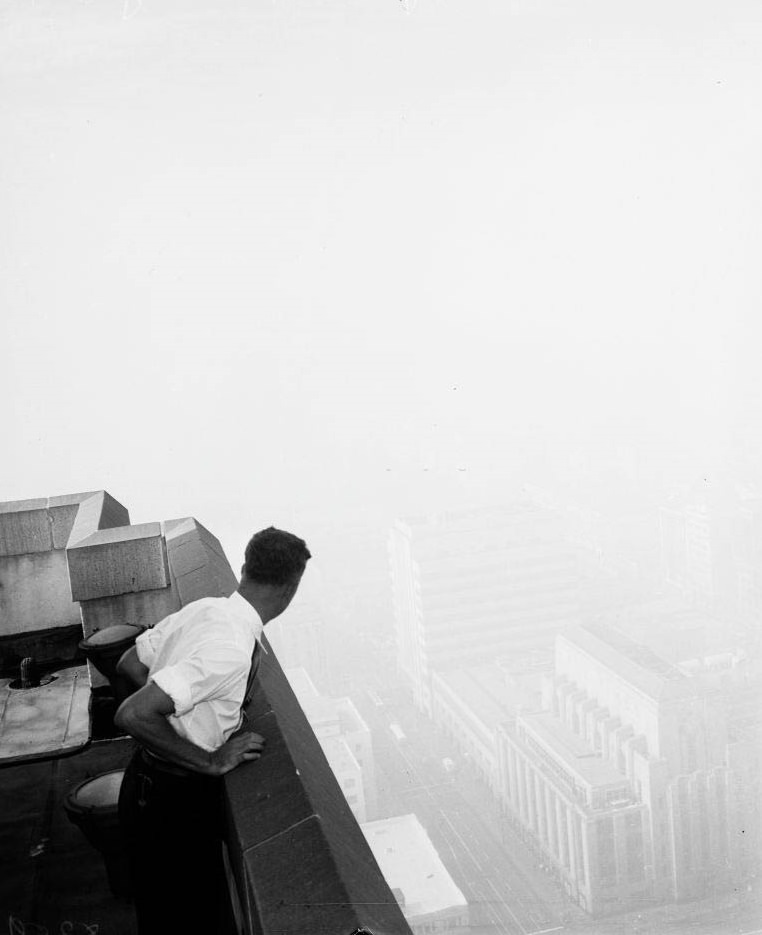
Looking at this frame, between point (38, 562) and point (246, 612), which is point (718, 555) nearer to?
point (38, 562)

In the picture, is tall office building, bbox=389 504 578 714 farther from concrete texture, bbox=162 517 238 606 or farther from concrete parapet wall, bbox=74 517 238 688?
concrete parapet wall, bbox=74 517 238 688

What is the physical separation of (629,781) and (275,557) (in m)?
24.9

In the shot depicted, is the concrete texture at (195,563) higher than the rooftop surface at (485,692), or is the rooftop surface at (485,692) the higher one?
the concrete texture at (195,563)

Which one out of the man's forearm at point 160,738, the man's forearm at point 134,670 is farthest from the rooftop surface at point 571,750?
the man's forearm at point 160,738

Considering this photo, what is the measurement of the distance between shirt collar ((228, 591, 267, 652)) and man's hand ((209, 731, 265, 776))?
24 cm

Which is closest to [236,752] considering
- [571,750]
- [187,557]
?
[187,557]

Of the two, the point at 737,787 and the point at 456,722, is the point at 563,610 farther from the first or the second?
the point at 737,787

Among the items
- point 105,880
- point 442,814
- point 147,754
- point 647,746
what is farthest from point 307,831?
point 442,814

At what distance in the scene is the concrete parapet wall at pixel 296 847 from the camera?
1444 millimetres

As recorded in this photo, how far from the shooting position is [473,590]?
3931cm

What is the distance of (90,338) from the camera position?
293 feet

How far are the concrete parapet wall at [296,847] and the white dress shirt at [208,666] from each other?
15 cm

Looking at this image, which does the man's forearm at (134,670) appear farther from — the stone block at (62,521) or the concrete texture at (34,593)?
the stone block at (62,521)

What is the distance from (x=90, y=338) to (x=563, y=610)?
65109 mm
